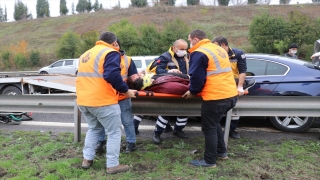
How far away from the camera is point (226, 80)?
142 inches

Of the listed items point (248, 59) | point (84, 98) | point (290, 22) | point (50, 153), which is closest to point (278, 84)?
point (248, 59)

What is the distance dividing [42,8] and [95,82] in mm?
73178

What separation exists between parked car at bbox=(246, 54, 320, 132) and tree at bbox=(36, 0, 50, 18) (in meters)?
69.7

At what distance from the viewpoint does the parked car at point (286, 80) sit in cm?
521

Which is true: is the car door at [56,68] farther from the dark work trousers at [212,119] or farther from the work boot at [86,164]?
the dark work trousers at [212,119]

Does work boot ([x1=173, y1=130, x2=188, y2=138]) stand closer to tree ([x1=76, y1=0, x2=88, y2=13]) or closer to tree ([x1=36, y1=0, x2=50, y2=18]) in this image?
tree ([x1=76, y1=0, x2=88, y2=13])

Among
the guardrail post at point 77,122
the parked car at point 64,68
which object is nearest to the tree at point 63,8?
the parked car at point 64,68

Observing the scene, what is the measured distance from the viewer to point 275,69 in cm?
546

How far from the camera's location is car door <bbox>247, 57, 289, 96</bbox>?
17.6 feet

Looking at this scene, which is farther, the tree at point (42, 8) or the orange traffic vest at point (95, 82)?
the tree at point (42, 8)

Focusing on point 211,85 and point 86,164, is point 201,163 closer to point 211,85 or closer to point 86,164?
point 211,85

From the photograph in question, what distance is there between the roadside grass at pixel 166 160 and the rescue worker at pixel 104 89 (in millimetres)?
253

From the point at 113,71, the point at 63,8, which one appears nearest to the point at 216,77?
the point at 113,71

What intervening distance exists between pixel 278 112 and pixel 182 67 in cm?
173
